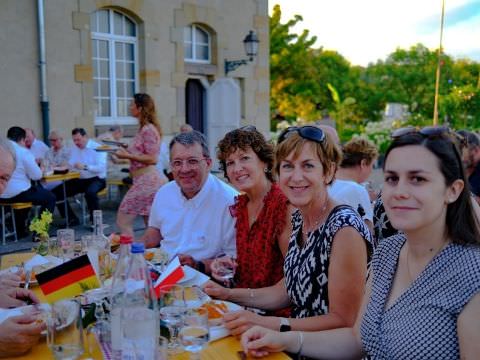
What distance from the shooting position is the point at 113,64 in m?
10.7

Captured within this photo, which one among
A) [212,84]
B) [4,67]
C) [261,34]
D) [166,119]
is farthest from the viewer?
[261,34]

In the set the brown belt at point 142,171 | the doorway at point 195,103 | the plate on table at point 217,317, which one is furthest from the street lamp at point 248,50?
the plate on table at point 217,317

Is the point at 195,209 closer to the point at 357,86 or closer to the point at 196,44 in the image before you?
the point at 196,44

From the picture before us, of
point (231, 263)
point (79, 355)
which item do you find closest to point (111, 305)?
point (79, 355)

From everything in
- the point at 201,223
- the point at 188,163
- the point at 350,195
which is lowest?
the point at 201,223

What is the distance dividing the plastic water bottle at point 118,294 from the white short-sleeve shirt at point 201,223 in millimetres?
1076

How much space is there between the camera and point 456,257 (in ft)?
5.40

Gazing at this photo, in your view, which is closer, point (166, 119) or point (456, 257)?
point (456, 257)

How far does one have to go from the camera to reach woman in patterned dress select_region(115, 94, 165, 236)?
17.4 feet

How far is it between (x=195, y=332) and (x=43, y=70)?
8.54 m

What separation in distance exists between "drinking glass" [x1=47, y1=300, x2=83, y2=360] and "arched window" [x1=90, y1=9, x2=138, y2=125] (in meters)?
9.18

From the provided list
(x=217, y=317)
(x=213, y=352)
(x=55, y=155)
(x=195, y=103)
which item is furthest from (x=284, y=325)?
(x=195, y=103)

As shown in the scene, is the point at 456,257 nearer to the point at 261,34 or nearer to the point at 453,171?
the point at 453,171

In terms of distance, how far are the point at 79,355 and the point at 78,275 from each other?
0.41 meters
